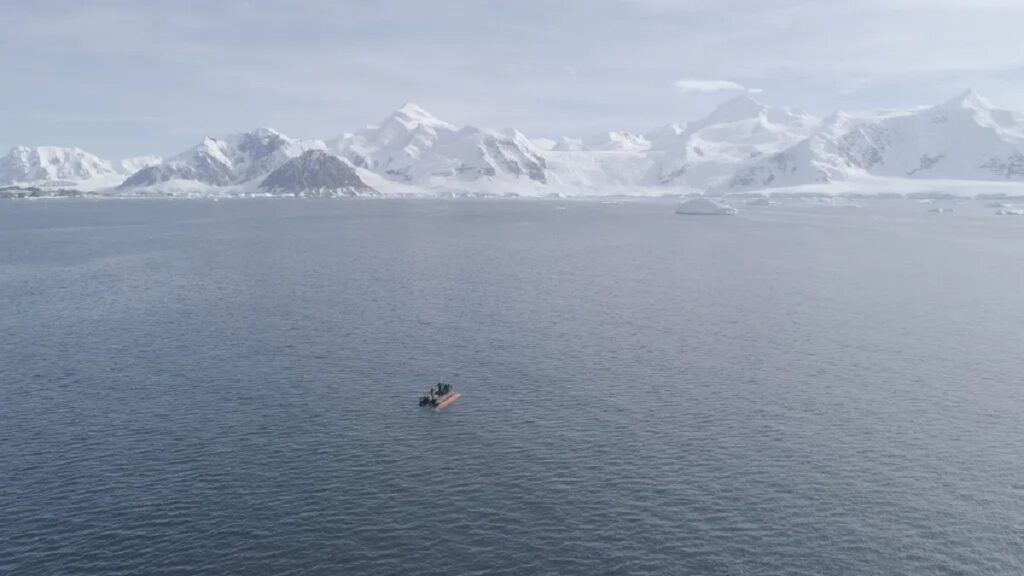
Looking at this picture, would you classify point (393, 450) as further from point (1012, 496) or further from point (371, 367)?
point (1012, 496)

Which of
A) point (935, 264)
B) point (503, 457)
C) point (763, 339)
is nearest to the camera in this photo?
point (503, 457)

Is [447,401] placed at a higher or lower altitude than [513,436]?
higher

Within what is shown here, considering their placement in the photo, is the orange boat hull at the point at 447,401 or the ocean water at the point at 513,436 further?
the orange boat hull at the point at 447,401

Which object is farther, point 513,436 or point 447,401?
point 447,401

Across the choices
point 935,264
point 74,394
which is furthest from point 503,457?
point 935,264

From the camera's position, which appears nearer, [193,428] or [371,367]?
[193,428]

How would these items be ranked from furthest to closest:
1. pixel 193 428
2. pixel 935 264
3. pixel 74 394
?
pixel 935 264
pixel 74 394
pixel 193 428

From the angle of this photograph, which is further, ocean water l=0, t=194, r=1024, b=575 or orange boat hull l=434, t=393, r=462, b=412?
orange boat hull l=434, t=393, r=462, b=412
